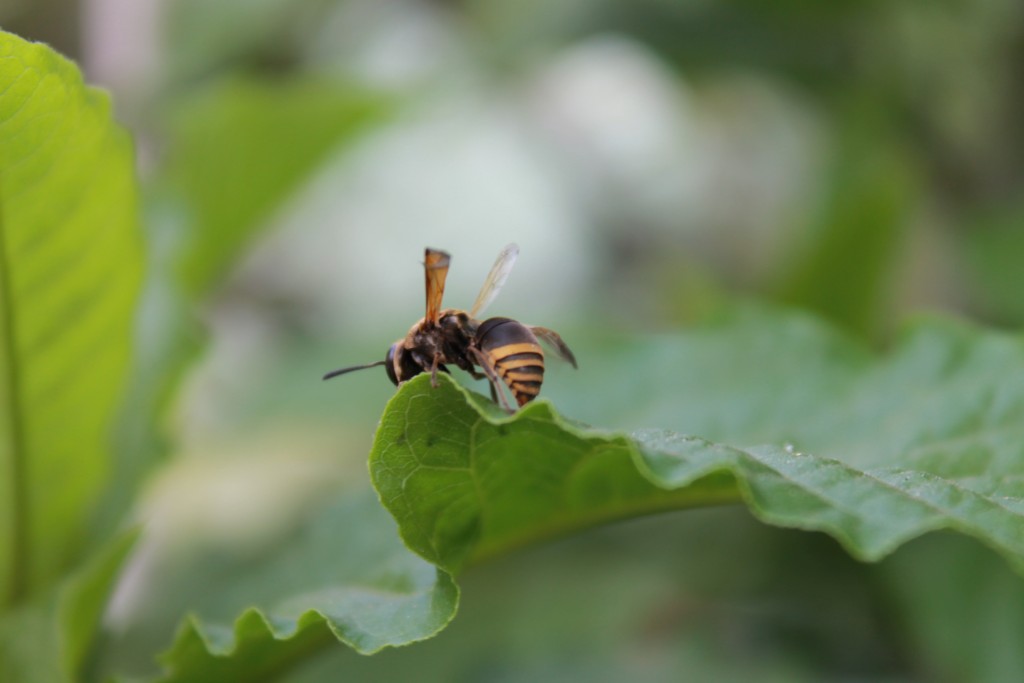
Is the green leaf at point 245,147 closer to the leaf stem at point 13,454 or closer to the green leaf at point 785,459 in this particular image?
the leaf stem at point 13,454

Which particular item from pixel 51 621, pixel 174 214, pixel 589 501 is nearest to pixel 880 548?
pixel 589 501

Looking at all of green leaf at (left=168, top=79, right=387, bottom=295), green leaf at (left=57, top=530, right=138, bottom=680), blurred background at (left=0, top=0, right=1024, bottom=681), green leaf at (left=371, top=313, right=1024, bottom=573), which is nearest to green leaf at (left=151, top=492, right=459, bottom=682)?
green leaf at (left=371, top=313, right=1024, bottom=573)

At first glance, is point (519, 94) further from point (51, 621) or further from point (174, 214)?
point (51, 621)

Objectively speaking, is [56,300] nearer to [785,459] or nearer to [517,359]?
[517,359]

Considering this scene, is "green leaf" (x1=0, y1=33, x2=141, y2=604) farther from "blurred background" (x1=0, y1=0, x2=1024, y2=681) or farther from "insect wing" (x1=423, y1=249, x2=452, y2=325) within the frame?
"insect wing" (x1=423, y1=249, x2=452, y2=325)

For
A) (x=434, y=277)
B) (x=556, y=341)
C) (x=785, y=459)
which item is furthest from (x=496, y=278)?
(x=785, y=459)
